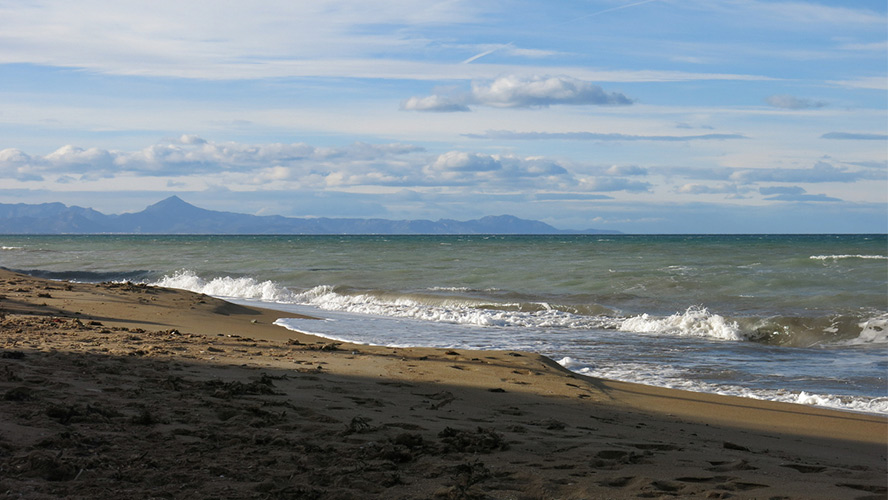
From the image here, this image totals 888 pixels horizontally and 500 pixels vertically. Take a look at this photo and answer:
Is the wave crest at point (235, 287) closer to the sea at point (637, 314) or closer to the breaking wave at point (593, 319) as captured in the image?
the sea at point (637, 314)

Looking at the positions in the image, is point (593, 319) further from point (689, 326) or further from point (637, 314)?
point (689, 326)

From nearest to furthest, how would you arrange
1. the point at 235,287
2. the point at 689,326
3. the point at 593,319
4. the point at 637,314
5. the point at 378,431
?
1. the point at 378,431
2. the point at 689,326
3. the point at 593,319
4. the point at 637,314
5. the point at 235,287

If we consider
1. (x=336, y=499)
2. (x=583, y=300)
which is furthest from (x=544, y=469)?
(x=583, y=300)

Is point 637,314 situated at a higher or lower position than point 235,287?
higher

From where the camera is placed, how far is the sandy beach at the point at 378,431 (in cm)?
406

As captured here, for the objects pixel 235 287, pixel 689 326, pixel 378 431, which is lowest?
pixel 235 287

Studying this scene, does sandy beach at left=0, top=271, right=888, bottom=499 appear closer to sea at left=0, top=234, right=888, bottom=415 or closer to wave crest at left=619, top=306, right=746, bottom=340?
sea at left=0, top=234, right=888, bottom=415

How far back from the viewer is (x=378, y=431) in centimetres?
529

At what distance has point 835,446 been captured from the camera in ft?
20.4

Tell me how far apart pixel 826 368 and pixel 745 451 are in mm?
6214

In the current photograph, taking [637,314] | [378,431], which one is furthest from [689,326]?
[378,431]

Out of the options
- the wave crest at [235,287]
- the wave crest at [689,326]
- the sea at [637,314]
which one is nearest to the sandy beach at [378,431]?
the sea at [637,314]

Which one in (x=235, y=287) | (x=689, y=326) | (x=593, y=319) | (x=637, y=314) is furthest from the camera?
(x=235, y=287)

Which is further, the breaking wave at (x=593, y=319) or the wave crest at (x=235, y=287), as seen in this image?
the wave crest at (x=235, y=287)
